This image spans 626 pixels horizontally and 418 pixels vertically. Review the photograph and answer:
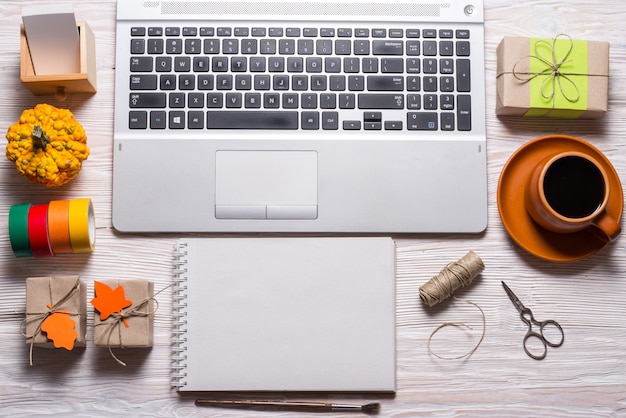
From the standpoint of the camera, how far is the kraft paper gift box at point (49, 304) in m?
0.79

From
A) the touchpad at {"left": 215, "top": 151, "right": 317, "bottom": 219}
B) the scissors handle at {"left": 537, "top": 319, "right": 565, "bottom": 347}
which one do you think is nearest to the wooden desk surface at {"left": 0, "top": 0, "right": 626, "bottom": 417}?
the scissors handle at {"left": 537, "top": 319, "right": 565, "bottom": 347}

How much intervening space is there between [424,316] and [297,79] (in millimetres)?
373

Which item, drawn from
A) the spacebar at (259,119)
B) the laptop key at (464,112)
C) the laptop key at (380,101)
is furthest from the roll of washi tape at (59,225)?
the laptop key at (464,112)

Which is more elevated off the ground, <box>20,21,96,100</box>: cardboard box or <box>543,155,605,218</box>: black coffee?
<box>20,21,96,100</box>: cardboard box

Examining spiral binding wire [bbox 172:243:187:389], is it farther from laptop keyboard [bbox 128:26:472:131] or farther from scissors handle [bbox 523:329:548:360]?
scissors handle [bbox 523:329:548:360]

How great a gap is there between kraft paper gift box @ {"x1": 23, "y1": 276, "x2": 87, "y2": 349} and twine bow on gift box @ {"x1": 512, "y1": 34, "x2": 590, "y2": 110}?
0.66 meters

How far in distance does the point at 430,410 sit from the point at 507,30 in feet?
1.82

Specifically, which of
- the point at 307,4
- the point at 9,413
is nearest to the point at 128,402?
the point at 9,413

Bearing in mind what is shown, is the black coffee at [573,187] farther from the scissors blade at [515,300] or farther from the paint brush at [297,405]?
the paint brush at [297,405]

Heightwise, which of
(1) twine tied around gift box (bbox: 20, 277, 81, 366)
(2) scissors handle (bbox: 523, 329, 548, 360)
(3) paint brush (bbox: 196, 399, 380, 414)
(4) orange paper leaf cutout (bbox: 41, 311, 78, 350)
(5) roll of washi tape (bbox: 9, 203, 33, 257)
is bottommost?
(3) paint brush (bbox: 196, 399, 380, 414)

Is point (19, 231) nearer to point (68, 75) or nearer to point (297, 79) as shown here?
point (68, 75)

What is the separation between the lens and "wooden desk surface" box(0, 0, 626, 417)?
2.73 ft

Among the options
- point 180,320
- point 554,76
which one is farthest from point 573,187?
point 180,320

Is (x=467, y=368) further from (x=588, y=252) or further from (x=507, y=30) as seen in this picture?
(x=507, y=30)
